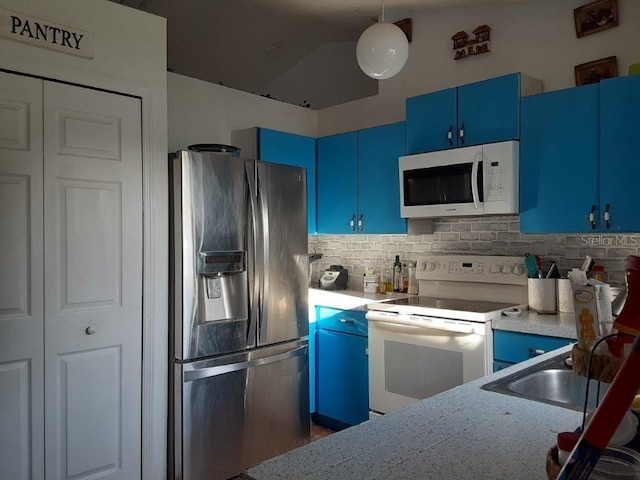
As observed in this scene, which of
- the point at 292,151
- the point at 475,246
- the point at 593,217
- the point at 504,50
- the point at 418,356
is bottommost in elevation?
the point at 418,356

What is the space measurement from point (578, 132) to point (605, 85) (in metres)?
0.25

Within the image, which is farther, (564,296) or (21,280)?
(564,296)

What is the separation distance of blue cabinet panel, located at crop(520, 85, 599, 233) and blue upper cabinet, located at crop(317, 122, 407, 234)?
0.87 m

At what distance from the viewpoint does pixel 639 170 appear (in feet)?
7.73

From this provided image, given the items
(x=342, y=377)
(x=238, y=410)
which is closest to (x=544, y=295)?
(x=342, y=377)

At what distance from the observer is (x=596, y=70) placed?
278 cm

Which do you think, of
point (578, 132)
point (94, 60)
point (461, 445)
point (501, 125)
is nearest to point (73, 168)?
point (94, 60)

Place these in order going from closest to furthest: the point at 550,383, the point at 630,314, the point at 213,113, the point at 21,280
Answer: the point at 630,314 < the point at 550,383 < the point at 21,280 < the point at 213,113

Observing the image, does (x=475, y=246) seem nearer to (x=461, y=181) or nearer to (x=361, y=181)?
(x=461, y=181)

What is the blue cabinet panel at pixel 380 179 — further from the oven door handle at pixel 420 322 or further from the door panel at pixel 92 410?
the door panel at pixel 92 410

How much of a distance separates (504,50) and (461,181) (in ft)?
3.23

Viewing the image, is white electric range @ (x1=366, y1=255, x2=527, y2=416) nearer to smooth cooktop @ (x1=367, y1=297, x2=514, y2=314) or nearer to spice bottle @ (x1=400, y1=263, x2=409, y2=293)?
smooth cooktop @ (x1=367, y1=297, x2=514, y2=314)

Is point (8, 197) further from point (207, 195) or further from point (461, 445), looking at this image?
point (461, 445)

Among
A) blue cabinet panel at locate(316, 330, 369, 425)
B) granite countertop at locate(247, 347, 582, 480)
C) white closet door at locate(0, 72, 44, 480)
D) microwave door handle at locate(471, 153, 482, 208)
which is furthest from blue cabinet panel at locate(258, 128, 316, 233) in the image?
granite countertop at locate(247, 347, 582, 480)
